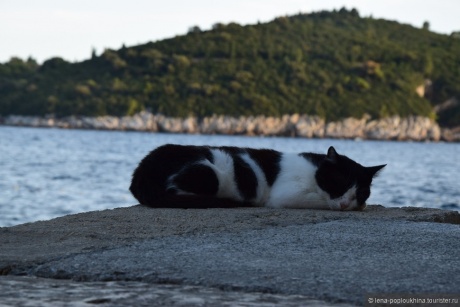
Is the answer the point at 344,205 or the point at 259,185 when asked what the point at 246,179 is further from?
the point at 344,205

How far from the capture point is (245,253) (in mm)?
4625

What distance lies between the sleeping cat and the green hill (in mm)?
97666

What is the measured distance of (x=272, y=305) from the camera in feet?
11.1

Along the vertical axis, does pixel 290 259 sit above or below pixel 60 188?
above

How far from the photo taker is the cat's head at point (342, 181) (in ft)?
24.3

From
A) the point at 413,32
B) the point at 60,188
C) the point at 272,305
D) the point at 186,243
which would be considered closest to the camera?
the point at 272,305

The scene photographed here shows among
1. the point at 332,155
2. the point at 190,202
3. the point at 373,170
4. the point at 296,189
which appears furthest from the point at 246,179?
the point at 373,170

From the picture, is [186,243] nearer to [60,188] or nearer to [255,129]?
[60,188]

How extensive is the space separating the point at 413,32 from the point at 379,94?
87.3 ft

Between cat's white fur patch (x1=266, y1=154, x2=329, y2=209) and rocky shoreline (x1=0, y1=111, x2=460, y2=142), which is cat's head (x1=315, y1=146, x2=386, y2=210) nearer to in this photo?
cat's white fur patch (x1=266, y1=154, x2=329, y2=209)

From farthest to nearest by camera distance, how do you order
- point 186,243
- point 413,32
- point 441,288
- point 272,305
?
1. point 413,32
2. point 186,243
3. point 441,288
4. point 272,305

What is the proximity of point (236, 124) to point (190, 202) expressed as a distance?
100 m

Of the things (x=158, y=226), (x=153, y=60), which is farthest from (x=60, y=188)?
(x=153, y=60)

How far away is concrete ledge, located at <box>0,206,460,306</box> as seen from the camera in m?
3.79
